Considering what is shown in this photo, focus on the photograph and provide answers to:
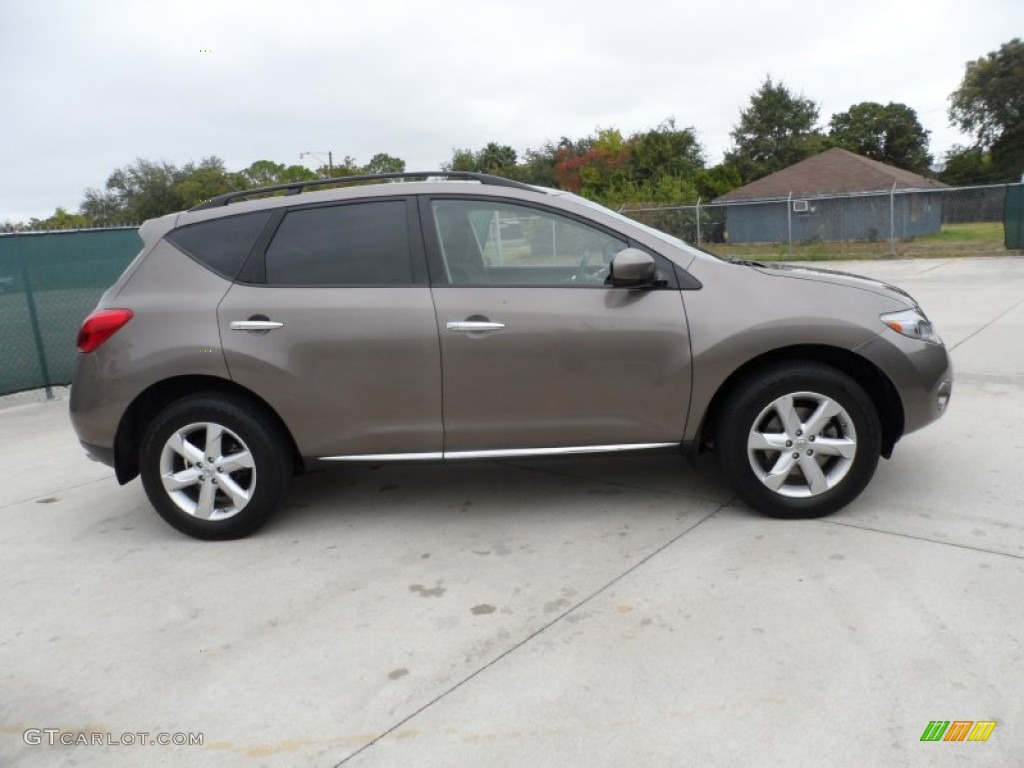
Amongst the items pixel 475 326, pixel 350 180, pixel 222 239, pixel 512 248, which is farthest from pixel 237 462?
pixel 512 248

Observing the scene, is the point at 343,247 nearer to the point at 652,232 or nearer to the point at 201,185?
the point at 652,232

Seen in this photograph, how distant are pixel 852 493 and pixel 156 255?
3.63 metres

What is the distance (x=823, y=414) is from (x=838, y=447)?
18 cm

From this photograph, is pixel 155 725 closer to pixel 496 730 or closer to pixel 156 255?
pixel 496 730

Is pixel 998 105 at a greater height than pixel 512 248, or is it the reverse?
pixel 998 105

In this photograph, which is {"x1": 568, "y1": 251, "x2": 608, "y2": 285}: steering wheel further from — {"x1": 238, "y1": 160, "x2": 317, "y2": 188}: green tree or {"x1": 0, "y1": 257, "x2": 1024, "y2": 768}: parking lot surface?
{"x1": 238, "y1": 160, "x2": 317, "y2": 188}: green tree

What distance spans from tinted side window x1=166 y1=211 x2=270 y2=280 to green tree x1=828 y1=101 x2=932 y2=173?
6188cm

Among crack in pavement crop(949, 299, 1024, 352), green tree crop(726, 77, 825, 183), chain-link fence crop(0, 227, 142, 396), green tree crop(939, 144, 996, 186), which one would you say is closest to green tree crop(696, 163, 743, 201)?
green tree crop(726, 77, 825, 183)

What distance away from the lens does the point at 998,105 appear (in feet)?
181

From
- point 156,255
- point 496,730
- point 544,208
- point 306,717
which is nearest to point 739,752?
point 496,730

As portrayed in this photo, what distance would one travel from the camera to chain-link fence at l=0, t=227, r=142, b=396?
26.7 ft

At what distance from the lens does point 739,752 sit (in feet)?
7.86

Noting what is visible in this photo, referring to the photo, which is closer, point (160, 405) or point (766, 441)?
point (766, 441)

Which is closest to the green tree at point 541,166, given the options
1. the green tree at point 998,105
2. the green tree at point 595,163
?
the green tree at point 595,163
